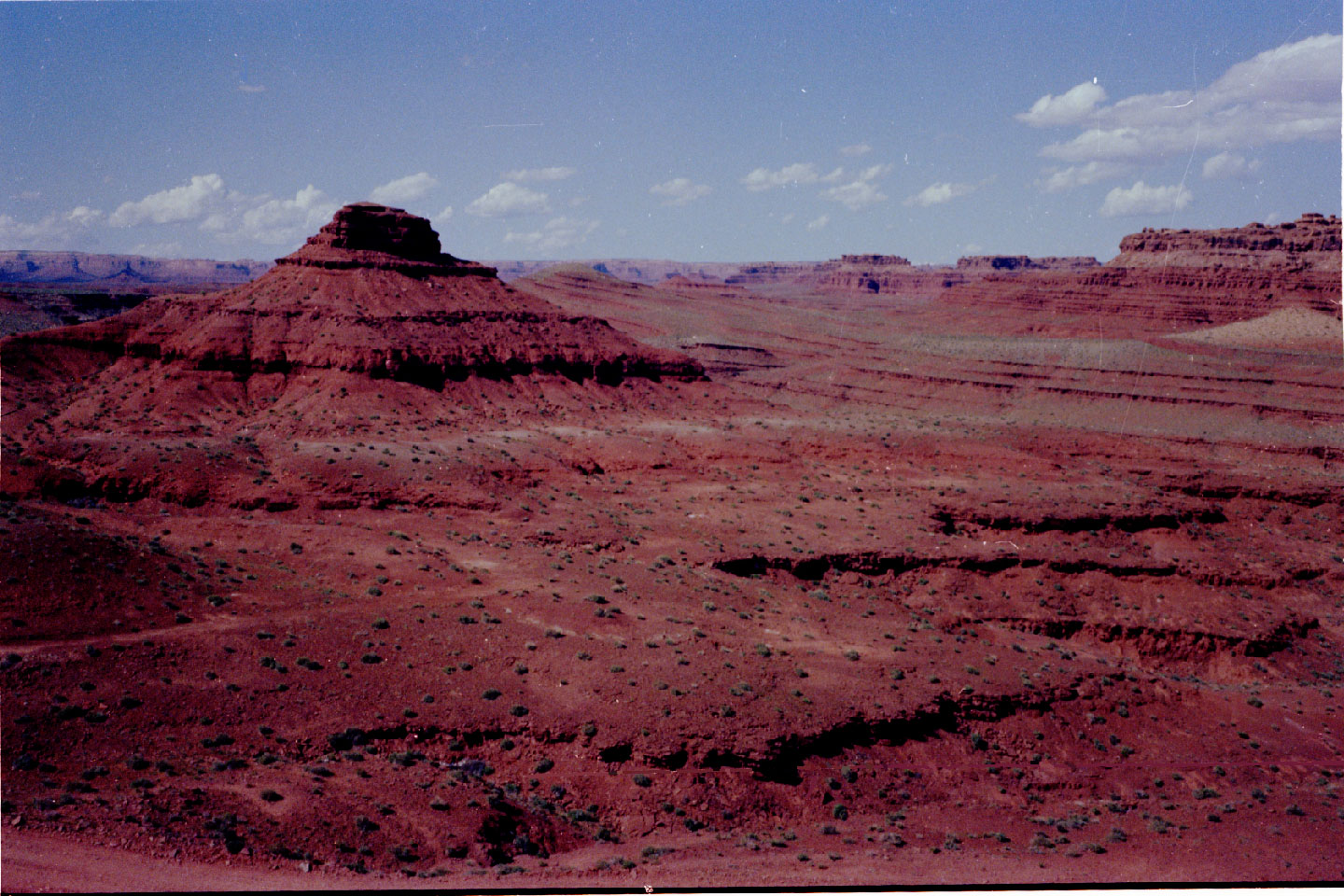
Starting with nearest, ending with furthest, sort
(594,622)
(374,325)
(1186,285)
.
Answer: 1. (594,622)
2. (374,325)
3. (1186,285)

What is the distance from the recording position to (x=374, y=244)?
222 ft

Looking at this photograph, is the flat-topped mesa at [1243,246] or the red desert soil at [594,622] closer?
the red desert soil at [594,622]

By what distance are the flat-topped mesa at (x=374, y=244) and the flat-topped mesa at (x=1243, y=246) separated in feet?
357

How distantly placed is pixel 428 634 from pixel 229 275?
196038 millimetres

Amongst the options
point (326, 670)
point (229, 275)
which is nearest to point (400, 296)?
point (326, 670)

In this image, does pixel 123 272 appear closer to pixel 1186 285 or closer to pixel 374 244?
pixel 374 244

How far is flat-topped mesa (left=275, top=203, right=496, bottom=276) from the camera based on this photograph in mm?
65500

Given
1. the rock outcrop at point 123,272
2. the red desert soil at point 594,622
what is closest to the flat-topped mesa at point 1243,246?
the red desert soil at point 594,622

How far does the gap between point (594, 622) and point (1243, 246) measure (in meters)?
135

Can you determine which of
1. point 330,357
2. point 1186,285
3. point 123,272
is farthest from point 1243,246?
point 123,272

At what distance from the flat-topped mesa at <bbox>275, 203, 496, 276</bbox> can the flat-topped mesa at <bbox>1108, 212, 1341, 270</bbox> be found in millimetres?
108947

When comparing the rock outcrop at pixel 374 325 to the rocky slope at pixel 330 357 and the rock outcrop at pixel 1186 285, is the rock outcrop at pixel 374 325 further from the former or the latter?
the rock outcrop at pixel 1186 285

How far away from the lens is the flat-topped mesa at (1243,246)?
399ft

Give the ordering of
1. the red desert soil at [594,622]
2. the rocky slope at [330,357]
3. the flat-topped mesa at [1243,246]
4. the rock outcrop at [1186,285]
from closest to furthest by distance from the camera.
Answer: the red desert soil at [594,622], the rocky slope at [330,357], the rock outcrop at [1186,285], the flat-topped mesa at [1243,246]
